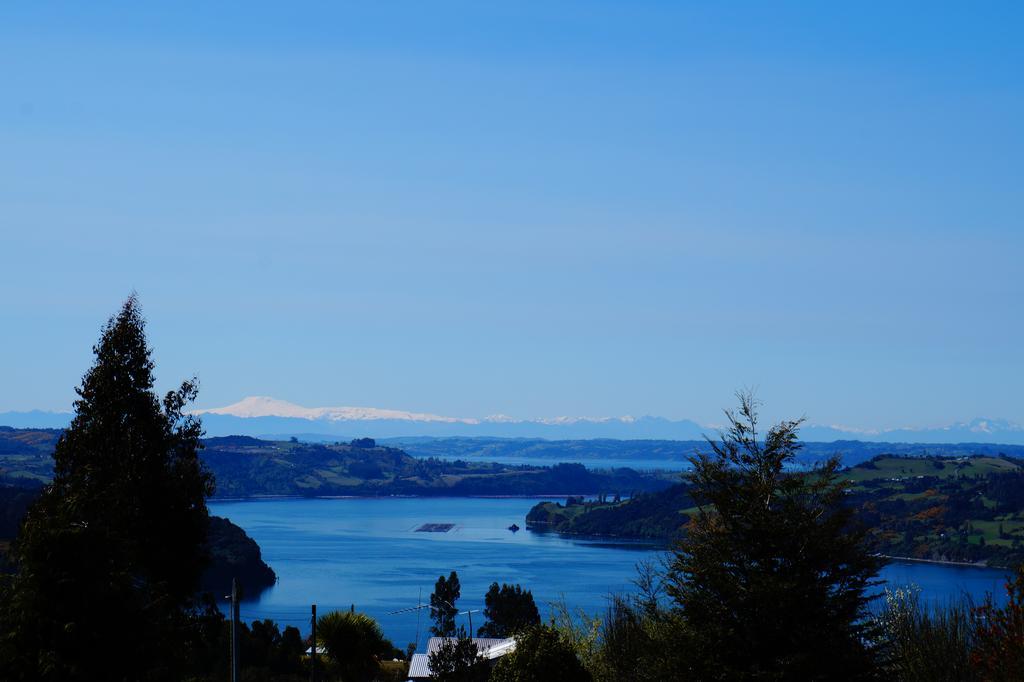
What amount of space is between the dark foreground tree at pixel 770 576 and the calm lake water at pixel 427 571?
68.1 meters

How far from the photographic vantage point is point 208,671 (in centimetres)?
3794

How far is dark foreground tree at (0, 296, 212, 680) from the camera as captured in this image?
13758 millimetres

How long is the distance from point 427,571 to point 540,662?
118 m

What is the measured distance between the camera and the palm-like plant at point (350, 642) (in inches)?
1309

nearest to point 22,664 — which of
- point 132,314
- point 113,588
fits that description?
point 113,588

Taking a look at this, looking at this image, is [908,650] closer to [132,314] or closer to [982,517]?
[132,314]

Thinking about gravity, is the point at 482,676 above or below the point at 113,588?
below

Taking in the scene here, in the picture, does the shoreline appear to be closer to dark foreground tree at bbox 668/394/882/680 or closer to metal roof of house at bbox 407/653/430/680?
metal roof of house at bbox 407/653/430/680

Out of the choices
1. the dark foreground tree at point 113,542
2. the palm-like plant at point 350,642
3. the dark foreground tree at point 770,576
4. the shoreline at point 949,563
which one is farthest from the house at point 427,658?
the shoreline at point 949,563

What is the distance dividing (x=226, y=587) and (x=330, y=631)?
94.7 meters

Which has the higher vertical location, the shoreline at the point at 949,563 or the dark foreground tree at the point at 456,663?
the dark foreground tree at the point at 456,663

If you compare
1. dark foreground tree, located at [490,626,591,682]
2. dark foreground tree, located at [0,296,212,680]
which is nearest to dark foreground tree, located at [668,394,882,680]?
dark foreground tree, located at [490,626,591,682]

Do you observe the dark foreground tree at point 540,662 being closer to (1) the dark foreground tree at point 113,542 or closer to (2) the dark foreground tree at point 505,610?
(1) the dark foreground tree at point 113,542

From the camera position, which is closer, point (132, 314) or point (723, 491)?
point (723, 491)
